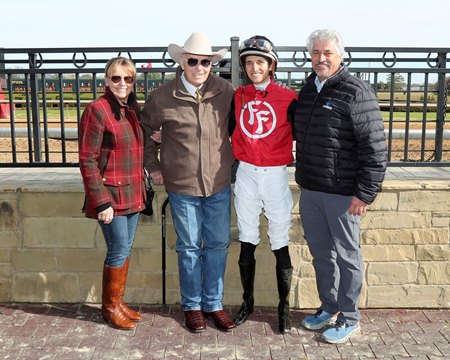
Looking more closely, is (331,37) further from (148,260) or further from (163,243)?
(148,260)

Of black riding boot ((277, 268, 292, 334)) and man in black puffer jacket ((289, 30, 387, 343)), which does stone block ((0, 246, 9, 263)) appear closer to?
black riding boot ((277, 268, 292, 334))

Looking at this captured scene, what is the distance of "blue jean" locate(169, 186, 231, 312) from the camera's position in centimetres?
397

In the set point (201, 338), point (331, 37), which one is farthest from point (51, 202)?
point (331, 37)

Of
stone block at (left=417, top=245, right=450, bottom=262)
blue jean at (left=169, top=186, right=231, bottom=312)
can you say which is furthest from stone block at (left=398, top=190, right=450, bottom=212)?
blue jean at (left=169, top=186, right=231, bottom=312)

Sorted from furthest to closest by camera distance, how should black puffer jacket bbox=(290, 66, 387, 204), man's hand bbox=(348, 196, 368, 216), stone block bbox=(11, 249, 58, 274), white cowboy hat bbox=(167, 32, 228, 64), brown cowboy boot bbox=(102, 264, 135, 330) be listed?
stone block bbox=(11, 249, 58, 274) → brown cowboy boot bbox=(102, 264, 135, 330) → white cowboy hat bbox=(167, 32, 228, 64) → man's hand bbox=(348, 196, 368, 216) → black puffer jacket bbox=(290, 66, 387, 204)

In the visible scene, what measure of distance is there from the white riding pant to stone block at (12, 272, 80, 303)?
1612 mm

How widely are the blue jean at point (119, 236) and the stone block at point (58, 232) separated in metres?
0.53

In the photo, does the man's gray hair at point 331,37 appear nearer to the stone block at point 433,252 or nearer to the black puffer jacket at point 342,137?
the black puffer jacket at point 342,137

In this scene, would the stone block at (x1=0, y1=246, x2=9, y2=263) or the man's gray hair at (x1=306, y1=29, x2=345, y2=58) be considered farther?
the stone block at (x1=0, y1=246, x2=9, y2=263)

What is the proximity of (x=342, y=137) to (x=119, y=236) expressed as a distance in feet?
5.61

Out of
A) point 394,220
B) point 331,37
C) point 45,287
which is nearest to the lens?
point 331,37

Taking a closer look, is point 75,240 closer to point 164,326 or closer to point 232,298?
point 164,326

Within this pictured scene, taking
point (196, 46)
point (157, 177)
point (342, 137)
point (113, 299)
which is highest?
point (196, 46)

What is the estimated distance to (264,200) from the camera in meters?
3.89
